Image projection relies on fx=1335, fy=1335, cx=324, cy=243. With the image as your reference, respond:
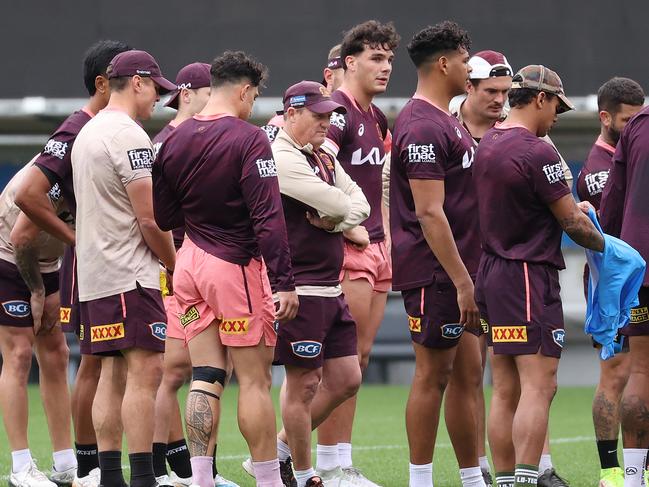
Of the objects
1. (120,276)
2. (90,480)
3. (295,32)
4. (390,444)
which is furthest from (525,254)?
(295,32)

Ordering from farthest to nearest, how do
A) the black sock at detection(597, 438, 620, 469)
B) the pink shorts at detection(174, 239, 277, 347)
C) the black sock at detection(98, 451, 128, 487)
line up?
1. the black sock at detection(597, 438, 620, 469)
2. the black sock at detection(98, 451, 128, 487)
3. the pink shorts at detection(174, 239, 277, 347)

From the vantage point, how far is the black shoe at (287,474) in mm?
7523

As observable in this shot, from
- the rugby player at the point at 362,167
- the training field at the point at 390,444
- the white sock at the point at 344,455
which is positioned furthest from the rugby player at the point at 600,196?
the white sock at the point at 344,455

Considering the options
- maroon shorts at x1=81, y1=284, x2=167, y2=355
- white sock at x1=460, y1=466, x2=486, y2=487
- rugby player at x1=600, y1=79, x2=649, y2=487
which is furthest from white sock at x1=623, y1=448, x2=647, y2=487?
maroon shorts at x1=81, y1=284, x2=167, y2=355

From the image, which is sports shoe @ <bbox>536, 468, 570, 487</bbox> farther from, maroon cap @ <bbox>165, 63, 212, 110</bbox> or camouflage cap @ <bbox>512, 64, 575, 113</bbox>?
maroon cap @ <bbox>165, 63, 212, 110</bbox>

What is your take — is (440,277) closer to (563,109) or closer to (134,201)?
(563,109)

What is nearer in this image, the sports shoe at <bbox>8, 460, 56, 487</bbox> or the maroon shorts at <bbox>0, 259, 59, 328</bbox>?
the sports shoe at <bbox>8, 460, 56, 487</bbox>

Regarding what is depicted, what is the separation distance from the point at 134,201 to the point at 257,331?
0.95m

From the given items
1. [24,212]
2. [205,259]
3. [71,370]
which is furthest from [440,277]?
[71,370]

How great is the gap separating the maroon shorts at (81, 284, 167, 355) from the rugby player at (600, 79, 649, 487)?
2348 millimetres

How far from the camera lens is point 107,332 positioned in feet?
21.7

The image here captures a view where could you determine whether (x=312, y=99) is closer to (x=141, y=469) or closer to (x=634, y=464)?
(x=141, y=469)

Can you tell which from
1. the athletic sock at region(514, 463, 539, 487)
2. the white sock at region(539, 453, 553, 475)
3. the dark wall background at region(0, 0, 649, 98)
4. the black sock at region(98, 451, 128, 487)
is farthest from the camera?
the dark wall background at region(0, 0, 649, 98)

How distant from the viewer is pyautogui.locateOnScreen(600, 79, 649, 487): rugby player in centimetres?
657
